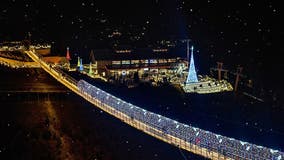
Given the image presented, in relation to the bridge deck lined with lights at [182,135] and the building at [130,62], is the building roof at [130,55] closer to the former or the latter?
the building at [130,62]

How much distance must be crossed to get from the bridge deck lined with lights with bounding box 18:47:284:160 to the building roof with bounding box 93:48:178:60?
18.3 ft

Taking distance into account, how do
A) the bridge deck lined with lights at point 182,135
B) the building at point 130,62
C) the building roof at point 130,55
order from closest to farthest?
the bridge deck lined with lights at point 182,135
the building at point 130,62
the building roof at point 130,55

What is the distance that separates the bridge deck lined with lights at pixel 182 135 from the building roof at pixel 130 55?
5.57 metres

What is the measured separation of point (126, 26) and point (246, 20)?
48.0ft

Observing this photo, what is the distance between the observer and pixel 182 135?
9664mm

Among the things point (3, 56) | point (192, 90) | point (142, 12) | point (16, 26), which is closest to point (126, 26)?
point (142, 12)

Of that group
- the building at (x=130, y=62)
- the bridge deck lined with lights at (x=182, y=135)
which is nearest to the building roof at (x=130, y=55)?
the building at (x=130, y=62)

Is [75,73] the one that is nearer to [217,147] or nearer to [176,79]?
[176,79]

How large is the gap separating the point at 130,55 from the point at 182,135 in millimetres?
10054

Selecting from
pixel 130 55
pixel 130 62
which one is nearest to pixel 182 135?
pixel 130 62

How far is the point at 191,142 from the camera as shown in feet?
30.4

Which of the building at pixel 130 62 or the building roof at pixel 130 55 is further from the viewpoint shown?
the building roof at pixel 130 55

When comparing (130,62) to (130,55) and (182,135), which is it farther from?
(182,135)

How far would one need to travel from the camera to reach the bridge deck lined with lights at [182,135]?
8.45 m
